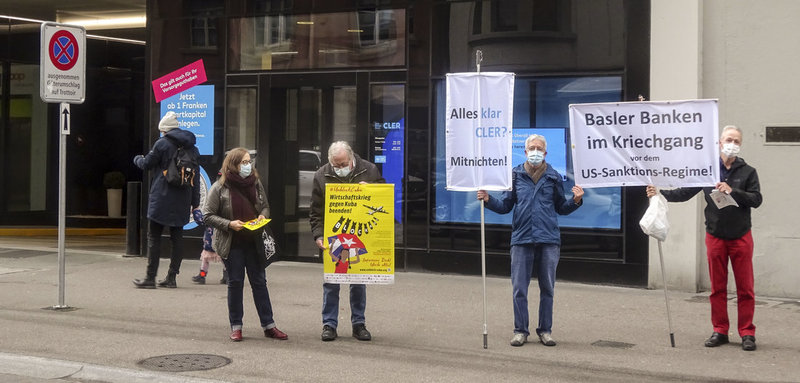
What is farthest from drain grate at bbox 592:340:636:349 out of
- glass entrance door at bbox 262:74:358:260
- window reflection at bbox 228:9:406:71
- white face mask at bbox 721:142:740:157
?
glass entrance door at bbox 262:74:358:260

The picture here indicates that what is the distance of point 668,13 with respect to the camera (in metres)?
11.7

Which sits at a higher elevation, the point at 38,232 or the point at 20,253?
the point at 38,232

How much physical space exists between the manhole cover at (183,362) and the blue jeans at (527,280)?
2486 mm

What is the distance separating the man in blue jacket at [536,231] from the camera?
333 inches

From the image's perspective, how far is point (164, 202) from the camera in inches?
461

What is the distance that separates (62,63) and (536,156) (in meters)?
5.20

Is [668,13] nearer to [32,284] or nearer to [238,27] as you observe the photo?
[238,27]

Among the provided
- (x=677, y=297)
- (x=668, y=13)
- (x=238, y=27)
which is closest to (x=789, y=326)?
(x=677, y=297)

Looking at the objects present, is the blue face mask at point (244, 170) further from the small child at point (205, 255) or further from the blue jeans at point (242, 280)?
the small child at point (205, 255)

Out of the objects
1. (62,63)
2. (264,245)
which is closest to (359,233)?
(264,245)

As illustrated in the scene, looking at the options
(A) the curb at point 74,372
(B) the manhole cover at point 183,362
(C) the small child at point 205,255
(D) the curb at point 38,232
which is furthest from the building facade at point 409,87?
(D) the curb at point 38,232

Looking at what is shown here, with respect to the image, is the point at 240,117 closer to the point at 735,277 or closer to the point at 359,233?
the point at 359,233

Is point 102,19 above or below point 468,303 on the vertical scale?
above

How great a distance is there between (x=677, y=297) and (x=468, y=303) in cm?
245
